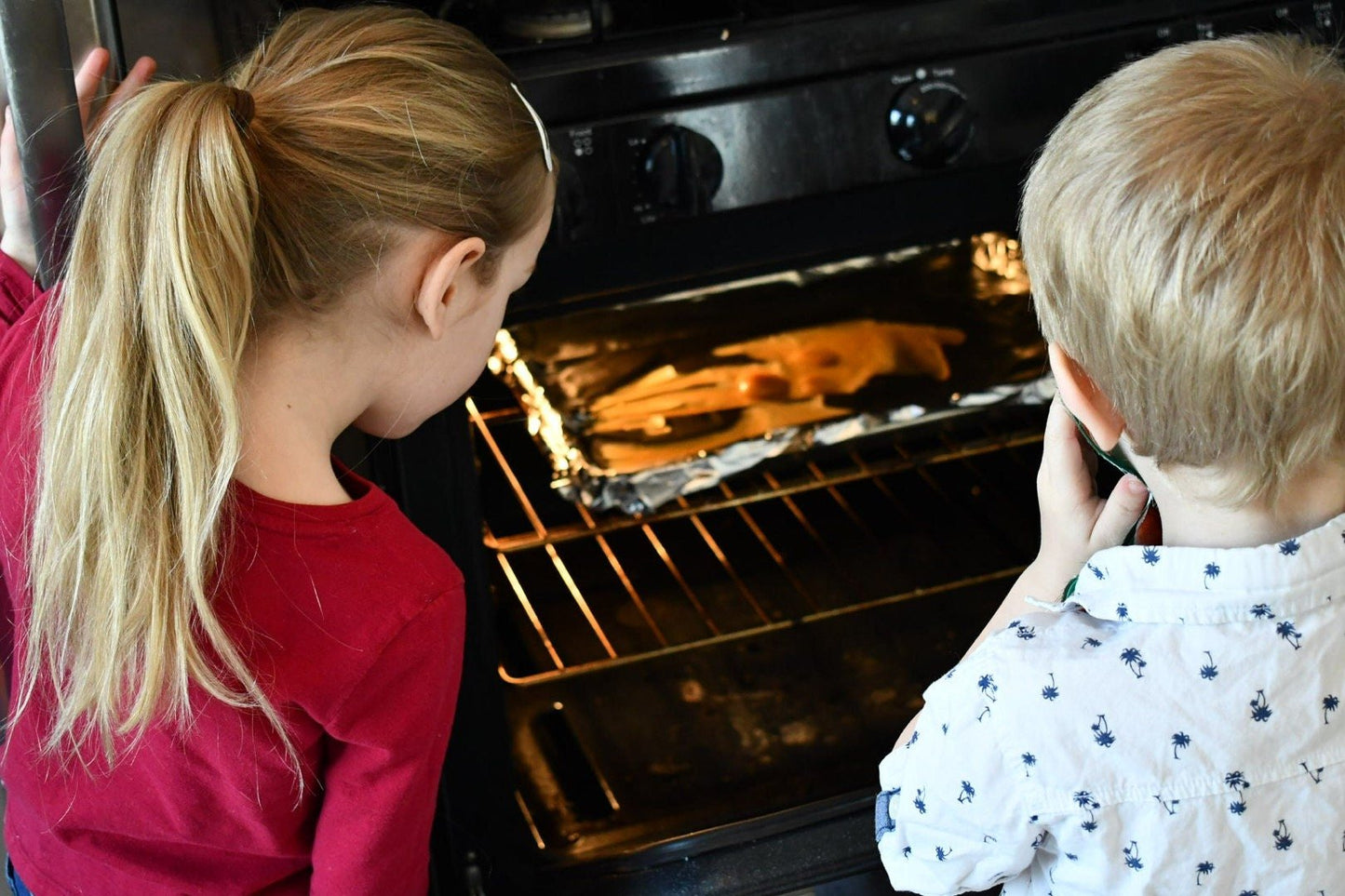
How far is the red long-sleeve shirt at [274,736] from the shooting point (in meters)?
0.89

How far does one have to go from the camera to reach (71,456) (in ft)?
2.86

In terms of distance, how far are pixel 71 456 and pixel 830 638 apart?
31.0 inches

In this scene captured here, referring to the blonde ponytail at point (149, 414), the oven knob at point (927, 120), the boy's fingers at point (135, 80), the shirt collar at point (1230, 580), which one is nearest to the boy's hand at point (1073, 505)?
the shirt collar at point (1230, 580)

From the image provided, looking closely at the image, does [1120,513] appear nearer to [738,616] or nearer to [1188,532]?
[1188,532]

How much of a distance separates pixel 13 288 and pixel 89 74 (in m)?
0.16

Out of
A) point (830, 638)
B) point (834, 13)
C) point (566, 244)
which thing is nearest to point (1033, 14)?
point (834, 13)

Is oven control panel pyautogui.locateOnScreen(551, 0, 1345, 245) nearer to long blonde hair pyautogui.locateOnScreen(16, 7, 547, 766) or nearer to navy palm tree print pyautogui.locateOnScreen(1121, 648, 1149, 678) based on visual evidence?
long blonde hair pyautogui.locateOnScreen(16, 7, 547, 766)

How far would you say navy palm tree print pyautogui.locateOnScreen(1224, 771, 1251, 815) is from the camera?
786 millimetres

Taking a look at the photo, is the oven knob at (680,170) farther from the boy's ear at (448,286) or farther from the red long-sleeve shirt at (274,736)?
the red long-sleeve shirt at (274,736)

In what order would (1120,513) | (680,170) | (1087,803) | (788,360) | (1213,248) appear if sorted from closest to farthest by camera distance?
(1213,248)
(1087,803)
(1120,513)
(680,170)
(788,360)

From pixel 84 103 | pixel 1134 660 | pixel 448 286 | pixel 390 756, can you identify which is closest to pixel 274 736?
pixel 390 756

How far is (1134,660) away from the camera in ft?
2.61

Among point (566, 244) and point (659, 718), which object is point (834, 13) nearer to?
point (566, 244)

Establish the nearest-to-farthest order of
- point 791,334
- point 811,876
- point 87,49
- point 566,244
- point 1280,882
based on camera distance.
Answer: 1. point 1280,882
2. point 87,49
3. point 566,244
4. point 811,876
5. point 791,334
